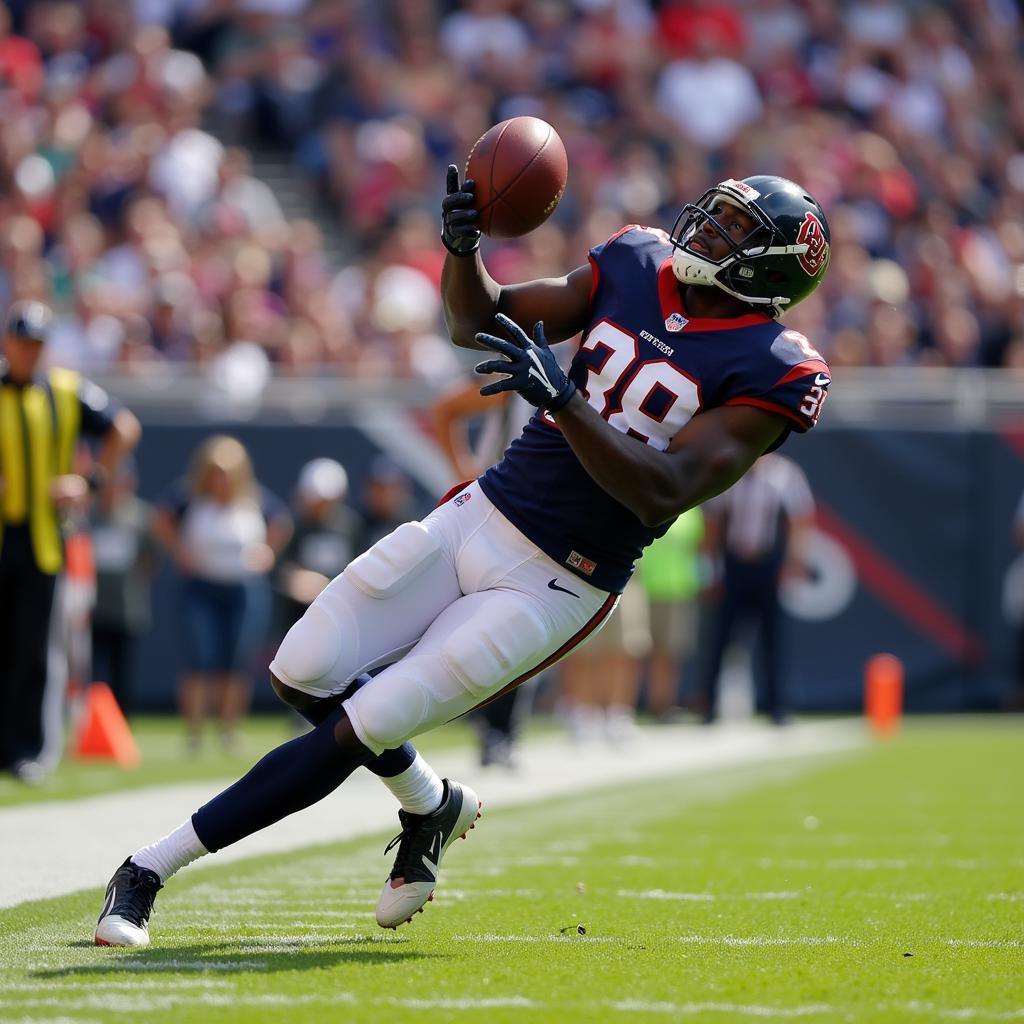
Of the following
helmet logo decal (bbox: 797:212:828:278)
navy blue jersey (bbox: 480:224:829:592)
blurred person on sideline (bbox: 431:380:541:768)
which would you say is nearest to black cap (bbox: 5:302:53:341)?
blurred person on sideline (bbox: 431:380:541:768)

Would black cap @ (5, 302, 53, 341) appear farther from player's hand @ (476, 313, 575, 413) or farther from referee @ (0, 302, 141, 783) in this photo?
player's hand @ (476, 313, 575, 413)

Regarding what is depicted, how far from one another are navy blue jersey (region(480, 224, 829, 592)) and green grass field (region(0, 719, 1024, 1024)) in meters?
0.85

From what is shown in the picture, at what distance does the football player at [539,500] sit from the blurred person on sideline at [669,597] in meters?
7.26

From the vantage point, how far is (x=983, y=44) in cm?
1559

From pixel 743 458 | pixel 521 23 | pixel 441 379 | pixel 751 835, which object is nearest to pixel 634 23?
pixel 521 23

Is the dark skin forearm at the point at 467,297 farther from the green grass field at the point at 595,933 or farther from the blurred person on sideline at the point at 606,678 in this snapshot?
the blurred person on sideline at the point at 606,678

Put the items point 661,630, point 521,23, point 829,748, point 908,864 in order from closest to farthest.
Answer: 1. point 908,864
2. point 829,748
3. point 661,630
4. point 521,23

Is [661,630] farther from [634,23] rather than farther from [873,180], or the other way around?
[634,23]

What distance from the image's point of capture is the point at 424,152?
13.7 meters

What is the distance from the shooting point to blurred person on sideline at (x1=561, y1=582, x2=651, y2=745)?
385 inches

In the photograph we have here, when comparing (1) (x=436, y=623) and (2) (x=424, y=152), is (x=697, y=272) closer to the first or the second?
(1) (x=436, y=623)

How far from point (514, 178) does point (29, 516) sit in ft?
13.1

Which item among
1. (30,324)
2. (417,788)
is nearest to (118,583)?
(30,324)

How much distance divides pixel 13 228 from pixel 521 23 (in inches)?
197
